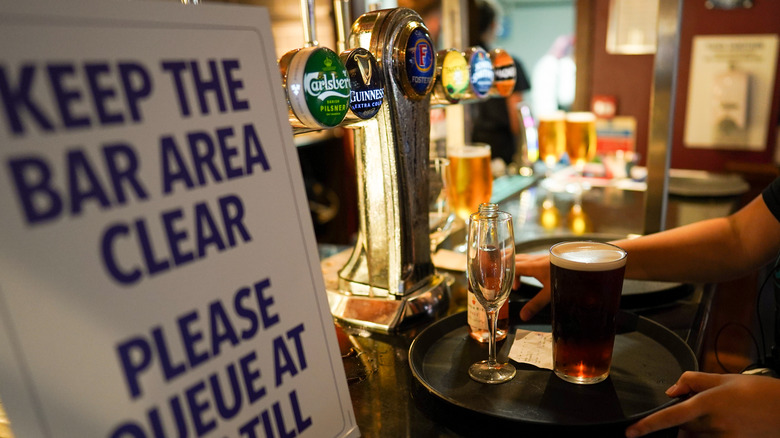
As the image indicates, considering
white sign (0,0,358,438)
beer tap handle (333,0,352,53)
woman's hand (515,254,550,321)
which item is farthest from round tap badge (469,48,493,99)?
white sign (0,0,358,438)

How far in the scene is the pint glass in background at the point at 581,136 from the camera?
→ 2.02 m

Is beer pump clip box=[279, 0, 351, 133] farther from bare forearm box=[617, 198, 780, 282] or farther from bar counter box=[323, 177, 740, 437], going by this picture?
bare forearm box=[617, 198, 780, 282]

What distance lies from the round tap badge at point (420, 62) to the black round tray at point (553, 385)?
0.44m

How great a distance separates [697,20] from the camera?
149 inches

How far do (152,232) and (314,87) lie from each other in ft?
1.17

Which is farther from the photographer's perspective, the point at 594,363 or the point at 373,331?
the point at 373,331

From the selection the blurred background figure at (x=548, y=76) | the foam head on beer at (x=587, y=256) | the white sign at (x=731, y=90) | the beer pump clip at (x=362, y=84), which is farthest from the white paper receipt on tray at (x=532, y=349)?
the blurred background figure at (x=548, y=76)

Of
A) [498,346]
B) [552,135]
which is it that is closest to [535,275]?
[498,346]

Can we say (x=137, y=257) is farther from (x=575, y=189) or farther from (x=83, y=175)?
(x=575, y=189)

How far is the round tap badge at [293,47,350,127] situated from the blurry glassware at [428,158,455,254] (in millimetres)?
446

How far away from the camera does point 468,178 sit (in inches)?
57.5

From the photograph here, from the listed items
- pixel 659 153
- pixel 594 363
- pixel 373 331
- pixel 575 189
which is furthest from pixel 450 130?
pixel 594 363

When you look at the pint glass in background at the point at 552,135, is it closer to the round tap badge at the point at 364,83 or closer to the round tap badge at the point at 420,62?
the round tap badge at the point at 420,62

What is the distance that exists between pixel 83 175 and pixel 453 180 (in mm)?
1081
